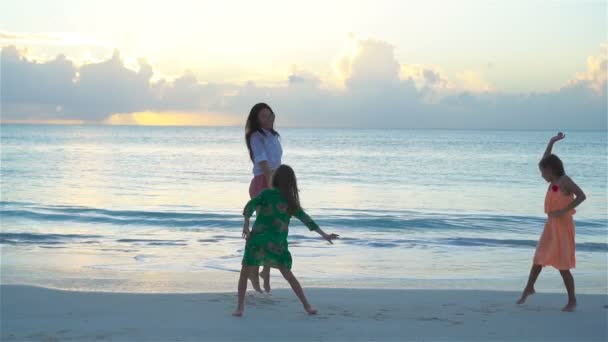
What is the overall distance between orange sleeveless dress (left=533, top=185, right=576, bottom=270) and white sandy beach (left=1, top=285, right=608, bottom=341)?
0.52 metres

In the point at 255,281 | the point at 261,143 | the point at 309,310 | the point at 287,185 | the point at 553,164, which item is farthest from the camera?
the point at 255,281

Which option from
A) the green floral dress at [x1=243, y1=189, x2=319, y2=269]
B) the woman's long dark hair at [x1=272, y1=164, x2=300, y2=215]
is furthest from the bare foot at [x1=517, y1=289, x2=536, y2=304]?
the woman's long dark hair at [x1=272, y1=164, x2=300, y2=215]

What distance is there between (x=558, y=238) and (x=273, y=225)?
2.89 meters

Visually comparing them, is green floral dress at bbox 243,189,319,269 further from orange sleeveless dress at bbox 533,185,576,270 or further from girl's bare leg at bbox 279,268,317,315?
orange sleeveless dress at bbox 533,185,576,270

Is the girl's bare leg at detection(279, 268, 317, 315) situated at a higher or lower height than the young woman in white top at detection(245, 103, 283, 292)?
lower

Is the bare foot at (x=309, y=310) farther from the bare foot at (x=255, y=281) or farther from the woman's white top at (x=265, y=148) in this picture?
the woman's white top at (x=265, y=148)

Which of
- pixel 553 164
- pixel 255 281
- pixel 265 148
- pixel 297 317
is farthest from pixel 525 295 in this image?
pixel 265 148

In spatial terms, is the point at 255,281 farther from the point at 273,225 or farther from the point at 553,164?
the point at 553,164

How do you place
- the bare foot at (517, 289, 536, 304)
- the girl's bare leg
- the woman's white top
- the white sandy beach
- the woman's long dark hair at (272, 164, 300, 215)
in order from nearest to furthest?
the white sandy beach → the woman's long dark hair at (272, 164, 300, 215) → the girl's bare leg → the woman's white top → the bare foot at (517, 289, 536, 304)

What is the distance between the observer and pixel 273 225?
6.19 metres

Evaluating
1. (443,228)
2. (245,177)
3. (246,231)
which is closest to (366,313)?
(246,231)

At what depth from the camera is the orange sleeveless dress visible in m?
6.73

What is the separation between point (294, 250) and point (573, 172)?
32126 mm

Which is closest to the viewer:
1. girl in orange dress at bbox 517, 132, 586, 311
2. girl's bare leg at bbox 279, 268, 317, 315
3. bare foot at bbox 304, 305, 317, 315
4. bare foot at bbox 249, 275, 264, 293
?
girl's bare leg at bbox 279, 268, 317, 315
